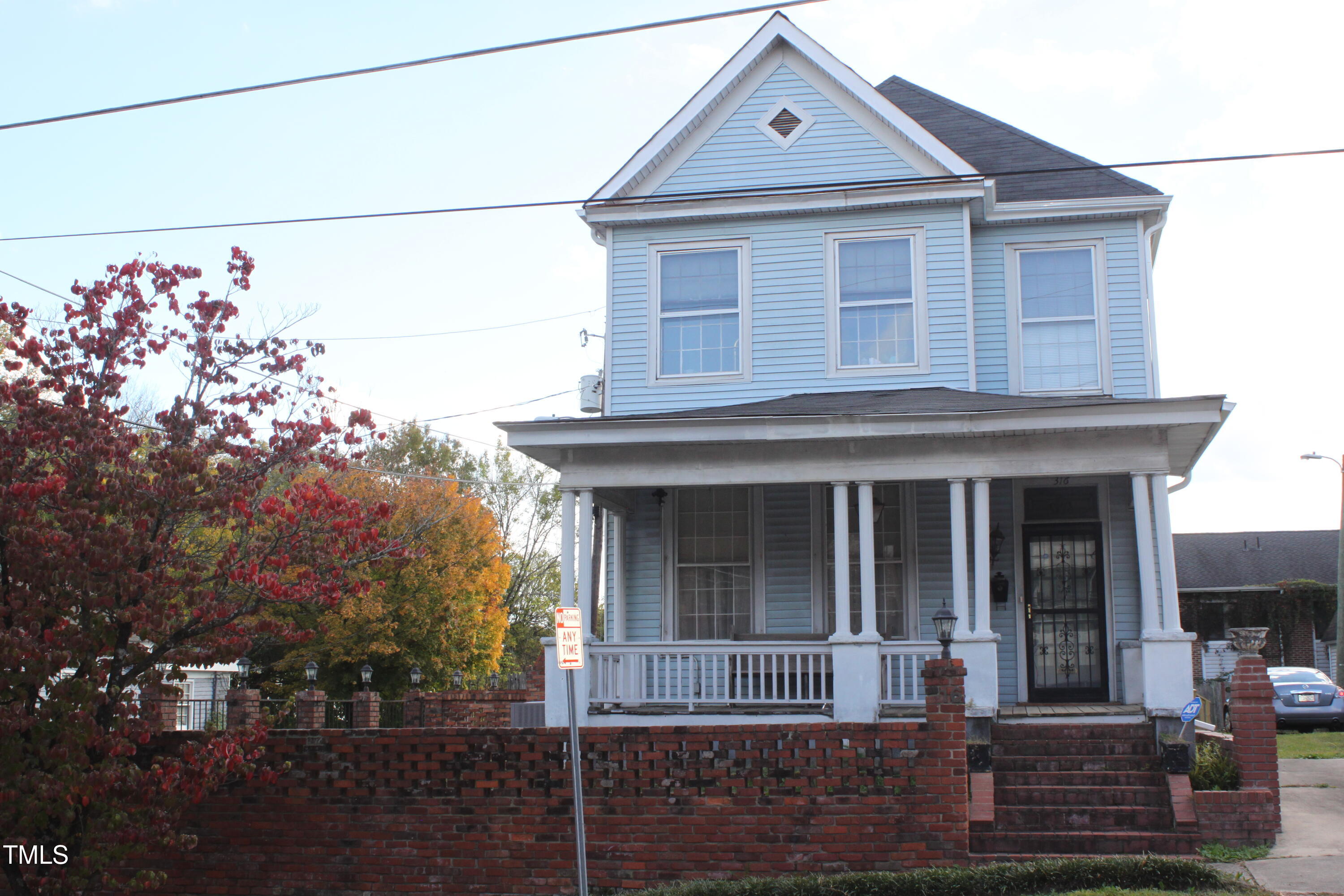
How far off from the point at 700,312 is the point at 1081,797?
6832mm

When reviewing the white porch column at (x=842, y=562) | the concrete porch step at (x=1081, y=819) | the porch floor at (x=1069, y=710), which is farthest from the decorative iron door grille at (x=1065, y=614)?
the concrete porch step at (x=1081, y=819)

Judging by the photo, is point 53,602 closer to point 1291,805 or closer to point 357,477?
point 1291,805

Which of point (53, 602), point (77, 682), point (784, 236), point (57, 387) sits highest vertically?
point (784, 236)

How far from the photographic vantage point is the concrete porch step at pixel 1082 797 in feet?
31.2

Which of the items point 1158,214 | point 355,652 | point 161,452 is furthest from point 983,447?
point 355,652

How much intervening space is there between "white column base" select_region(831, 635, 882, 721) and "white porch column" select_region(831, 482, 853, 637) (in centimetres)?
21

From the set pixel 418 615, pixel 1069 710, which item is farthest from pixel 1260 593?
pixel 1069 710

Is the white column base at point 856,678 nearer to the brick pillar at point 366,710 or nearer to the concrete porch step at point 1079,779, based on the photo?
the concrete porch step at point 1079,779

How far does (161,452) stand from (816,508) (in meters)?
7.10

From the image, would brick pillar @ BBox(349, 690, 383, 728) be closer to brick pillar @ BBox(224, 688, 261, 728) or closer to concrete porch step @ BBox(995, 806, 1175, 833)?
brick pillar @ BBox(224, 688, 261, 728)

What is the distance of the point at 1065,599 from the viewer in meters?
12.9

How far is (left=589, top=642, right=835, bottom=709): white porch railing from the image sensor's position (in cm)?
1100

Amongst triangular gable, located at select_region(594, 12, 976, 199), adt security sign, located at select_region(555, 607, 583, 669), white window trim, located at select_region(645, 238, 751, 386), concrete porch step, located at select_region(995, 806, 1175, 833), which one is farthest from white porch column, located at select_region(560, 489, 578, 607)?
concrete porch step, located at select_region(995, 806, 1175, 833)

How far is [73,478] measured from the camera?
27.9 feet
